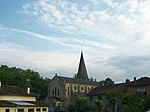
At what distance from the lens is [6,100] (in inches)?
2007

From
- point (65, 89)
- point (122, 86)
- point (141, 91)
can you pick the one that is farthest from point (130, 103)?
point (65, 89)

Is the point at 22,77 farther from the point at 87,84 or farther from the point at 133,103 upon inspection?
the point at 133,103

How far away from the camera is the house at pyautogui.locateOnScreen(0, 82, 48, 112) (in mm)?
46075

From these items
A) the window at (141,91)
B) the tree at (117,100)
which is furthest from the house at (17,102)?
the window at (141,91)

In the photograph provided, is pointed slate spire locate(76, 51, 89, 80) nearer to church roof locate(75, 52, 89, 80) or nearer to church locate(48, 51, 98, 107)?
church roof locate(75, 52, 89, 80)

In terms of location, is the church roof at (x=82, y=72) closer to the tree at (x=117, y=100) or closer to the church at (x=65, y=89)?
the church at (x=65, y=89)

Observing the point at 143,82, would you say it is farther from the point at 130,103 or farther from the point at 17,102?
the point at 17,102

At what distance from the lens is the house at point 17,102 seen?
4608cm

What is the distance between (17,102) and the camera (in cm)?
5072

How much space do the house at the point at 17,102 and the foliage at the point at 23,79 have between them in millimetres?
36614

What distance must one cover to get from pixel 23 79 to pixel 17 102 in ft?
147

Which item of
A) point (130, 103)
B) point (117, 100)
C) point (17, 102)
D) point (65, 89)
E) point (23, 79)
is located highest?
point (23, 79)

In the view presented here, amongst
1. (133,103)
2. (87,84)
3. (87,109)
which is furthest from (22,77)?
(133,103)

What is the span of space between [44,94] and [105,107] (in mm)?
39848
